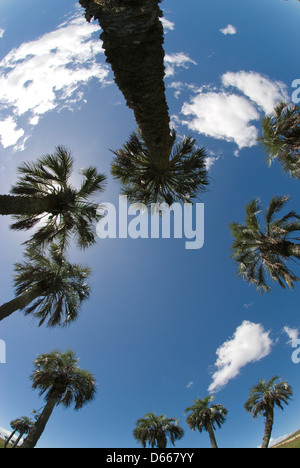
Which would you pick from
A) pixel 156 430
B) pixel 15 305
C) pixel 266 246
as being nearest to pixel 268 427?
pixel 156 430

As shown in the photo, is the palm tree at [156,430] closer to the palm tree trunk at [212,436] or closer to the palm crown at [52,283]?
the palm tree trunk at [212,436]

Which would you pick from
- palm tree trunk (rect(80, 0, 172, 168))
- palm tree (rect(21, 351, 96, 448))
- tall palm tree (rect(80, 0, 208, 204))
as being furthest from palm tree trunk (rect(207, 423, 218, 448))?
palm tree trunk (rect(80, 0, 172, 168))

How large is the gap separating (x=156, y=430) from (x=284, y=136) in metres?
26.3

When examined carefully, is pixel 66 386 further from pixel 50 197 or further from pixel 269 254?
pixel 269 254

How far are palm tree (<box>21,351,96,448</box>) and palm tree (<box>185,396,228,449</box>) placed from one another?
13.5 meters

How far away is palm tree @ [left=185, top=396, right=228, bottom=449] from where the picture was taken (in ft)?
66.5

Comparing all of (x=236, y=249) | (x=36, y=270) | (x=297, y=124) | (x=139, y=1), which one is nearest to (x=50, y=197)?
(x=36, y=270)

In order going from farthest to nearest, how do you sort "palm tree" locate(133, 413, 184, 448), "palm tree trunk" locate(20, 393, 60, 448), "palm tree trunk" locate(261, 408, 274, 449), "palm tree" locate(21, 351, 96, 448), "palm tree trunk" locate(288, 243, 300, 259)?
"palm tree" locate(133, 413, 184, 448) → "palm tree trunk" locate(261, 408, 274, 449) → "palm tree" locate(21, 351, 96, 448) → "palm tree trunk" locate(20, 393, 60, 448) → "palm tree trunk" locate(288, 243, 300, 259)

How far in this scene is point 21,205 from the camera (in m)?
6.37

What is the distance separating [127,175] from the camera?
912cm

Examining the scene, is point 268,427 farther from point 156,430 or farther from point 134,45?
point 134,45

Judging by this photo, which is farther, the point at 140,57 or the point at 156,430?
the point at 156,430

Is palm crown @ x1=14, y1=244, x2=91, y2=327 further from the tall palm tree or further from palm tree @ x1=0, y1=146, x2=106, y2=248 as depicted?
the tall palm tree
